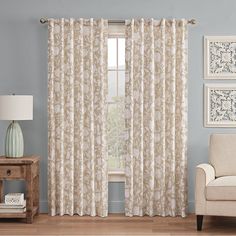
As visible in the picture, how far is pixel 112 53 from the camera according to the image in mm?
7188

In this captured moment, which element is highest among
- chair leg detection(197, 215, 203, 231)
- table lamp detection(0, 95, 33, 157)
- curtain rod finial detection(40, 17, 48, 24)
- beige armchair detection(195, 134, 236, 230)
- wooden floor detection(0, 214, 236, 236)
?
curtain rod finial detection(40, 17, 48, 24)

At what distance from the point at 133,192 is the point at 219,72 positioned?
1.67m

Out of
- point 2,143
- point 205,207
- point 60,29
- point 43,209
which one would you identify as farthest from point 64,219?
point 60,29

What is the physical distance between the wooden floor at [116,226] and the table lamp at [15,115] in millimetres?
778

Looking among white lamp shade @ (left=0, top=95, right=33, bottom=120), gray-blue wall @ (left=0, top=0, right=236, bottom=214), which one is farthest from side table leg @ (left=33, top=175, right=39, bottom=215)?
white lamp shade @ (left=0, top=95, right=33, bottom=120)

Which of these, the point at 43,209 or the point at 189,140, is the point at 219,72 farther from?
the point at 43,209

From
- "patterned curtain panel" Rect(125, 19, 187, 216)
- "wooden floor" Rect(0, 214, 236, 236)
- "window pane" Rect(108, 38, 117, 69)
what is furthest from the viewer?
"window pane" Rect(108, 38, 117, 69)

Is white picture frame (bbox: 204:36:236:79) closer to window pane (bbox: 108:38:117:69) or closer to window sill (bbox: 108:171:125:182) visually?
window pane (bbox: 108:38:117:69)

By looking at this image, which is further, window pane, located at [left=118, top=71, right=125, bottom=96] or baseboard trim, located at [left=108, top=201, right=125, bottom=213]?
window pane, located at [left=118, top=71, right=125, bottom=96]

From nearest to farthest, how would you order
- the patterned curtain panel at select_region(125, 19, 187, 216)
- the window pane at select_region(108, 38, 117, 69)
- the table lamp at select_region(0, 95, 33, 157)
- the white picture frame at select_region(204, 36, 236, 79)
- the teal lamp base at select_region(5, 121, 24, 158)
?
the table lamp at select_region(0, 95, 33, 157)
the teal lamp base at select_region(5, 121, 24, 158)
the patterned curtain panel at select_region(125, 19, 187, 216)
the white picture frame at select_region(204, 36, 236, 79)
the window pane at select_region(108, 38, 117, 69)

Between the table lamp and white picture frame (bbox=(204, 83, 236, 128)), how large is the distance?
6.54 ft

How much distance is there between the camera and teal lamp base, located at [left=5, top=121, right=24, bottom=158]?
21.6ft

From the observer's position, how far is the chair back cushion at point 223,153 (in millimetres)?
6648

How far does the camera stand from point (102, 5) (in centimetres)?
705
